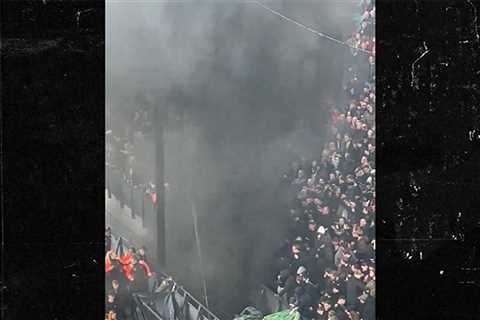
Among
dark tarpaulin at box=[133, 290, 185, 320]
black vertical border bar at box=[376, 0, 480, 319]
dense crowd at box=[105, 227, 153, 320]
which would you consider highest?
black vertical border bar at box=[376, 0, 480, 319]

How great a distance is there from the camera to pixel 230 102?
2.29 m

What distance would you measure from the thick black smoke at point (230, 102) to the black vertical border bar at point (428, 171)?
0.23m

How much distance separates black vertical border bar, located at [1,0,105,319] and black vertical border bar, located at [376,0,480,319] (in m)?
1.03

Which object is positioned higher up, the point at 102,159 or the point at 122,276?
the point at 102,159

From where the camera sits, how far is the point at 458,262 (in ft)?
7.43

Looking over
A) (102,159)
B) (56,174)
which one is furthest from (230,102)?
(56,174)

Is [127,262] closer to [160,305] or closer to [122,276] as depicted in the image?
[122,276]

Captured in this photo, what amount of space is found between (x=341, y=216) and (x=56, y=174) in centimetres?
105

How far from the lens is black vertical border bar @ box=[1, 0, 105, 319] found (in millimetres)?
2279

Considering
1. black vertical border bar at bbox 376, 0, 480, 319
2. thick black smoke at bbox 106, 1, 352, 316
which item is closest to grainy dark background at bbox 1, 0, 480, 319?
black vertical border bar at bbox 376, 0, 480, 319

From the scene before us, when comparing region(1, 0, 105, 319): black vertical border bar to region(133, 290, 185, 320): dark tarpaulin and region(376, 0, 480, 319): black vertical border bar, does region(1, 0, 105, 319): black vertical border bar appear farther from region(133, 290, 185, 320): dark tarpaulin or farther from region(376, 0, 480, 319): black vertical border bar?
region(376, 0, 480, 319): black vertical border bar

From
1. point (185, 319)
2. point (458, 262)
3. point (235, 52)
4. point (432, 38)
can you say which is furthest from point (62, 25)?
point (458, 262)

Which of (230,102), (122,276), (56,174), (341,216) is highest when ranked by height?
(230,102)

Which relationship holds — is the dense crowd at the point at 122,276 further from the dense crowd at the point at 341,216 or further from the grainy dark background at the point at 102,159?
the dense crowd at the point at 341,216
